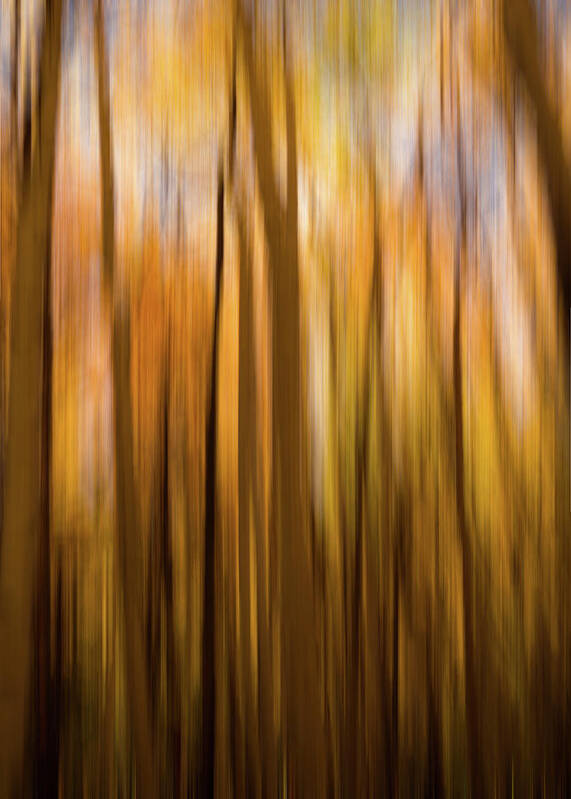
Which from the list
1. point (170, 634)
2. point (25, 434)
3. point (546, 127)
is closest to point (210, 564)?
point (170, 634)

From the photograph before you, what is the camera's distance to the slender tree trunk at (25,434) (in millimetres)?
619

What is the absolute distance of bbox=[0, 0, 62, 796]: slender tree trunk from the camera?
0.62 metres

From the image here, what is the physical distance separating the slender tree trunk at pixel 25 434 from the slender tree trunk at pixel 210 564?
14 centimetres

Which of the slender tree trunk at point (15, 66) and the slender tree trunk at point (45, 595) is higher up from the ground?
the slender tree trunk at point (15, 66)

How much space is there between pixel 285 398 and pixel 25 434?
22cm

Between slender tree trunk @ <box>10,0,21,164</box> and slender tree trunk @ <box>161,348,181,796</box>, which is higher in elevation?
slender tree trunk @ <box>10,0,21,164</box>

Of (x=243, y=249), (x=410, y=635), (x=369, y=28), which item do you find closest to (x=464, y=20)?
(x=369, y=28)

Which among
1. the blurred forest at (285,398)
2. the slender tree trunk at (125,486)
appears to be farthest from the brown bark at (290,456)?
the slender tree trunk at (125,486)

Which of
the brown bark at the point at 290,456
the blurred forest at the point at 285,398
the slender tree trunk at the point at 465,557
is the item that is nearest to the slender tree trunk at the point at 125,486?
the blurred forest at the point at 285,398

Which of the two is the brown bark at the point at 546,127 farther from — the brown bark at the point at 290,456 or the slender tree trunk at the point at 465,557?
the brown bark at the point at 290,456

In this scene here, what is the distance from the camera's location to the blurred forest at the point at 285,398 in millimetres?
610

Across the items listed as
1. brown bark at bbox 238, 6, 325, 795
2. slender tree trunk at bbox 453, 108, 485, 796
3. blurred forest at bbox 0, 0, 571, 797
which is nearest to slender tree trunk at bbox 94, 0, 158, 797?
blurred forest at bbox 0, 0, 571, 797

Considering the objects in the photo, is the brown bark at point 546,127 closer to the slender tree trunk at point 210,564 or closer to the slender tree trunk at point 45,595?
the slender tree trunk at point 210,564

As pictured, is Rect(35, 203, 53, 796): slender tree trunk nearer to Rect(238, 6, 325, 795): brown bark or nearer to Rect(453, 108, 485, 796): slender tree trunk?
Rect(238, 6, 325, 795): brown bark
